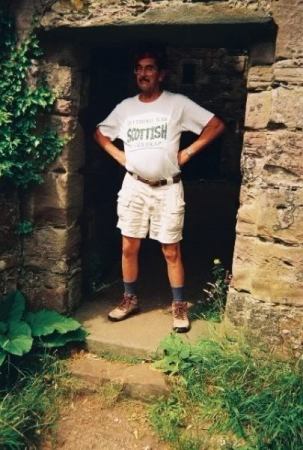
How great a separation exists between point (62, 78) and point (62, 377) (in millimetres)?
2263

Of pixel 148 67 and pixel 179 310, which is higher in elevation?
pixel 148 67

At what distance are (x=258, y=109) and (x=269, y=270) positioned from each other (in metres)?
1.13

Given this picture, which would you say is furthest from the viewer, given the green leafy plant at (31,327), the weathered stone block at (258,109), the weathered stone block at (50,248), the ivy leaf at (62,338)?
the weathered stone block at (50,248)

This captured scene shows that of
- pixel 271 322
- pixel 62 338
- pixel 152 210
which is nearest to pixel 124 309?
pixel 62 338

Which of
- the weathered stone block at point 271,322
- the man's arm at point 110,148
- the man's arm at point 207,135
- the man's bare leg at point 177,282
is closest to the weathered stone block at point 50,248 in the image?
the man's arm at point 110,148

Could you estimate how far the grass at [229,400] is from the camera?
9.58ft

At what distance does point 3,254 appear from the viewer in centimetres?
394

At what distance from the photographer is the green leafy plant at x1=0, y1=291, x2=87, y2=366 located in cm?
348

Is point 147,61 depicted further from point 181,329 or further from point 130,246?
point 181,329

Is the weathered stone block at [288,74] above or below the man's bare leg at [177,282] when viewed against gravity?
above

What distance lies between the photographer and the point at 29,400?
325cm

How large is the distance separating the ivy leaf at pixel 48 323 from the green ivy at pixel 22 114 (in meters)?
1.03

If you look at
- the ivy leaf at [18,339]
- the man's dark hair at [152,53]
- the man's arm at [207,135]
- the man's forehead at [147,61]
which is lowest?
the ivy leaf at [18,339]

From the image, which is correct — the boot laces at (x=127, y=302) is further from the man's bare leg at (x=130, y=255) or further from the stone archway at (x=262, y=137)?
the stone archway at (x=262, y=137)
